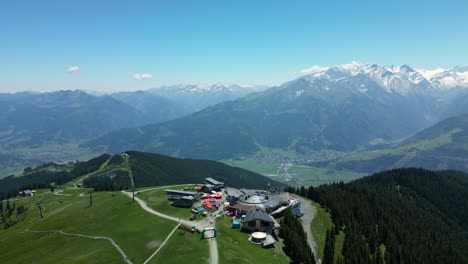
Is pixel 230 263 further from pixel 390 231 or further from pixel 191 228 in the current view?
pixel 390 231

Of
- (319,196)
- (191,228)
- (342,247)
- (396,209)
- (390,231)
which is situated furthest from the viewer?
(396,209)

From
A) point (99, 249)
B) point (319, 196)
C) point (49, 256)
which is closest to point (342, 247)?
point (319, 196)

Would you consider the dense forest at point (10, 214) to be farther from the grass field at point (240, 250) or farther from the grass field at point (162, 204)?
the grass field at point (240, 250)

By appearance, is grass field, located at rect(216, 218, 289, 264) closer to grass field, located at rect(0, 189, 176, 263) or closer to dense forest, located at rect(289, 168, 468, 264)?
grass field, located at rect(0, 189, 176, 263)

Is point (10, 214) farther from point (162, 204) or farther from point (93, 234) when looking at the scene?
point (162, 204)

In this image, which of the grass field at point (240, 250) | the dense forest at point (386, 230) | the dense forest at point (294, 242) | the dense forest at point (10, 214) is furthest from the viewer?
the dense forest at point (10, 214)

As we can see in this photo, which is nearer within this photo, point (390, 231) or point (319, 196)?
point (390, 231)

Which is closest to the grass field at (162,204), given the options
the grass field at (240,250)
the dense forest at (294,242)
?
the grass field at (240,250)
